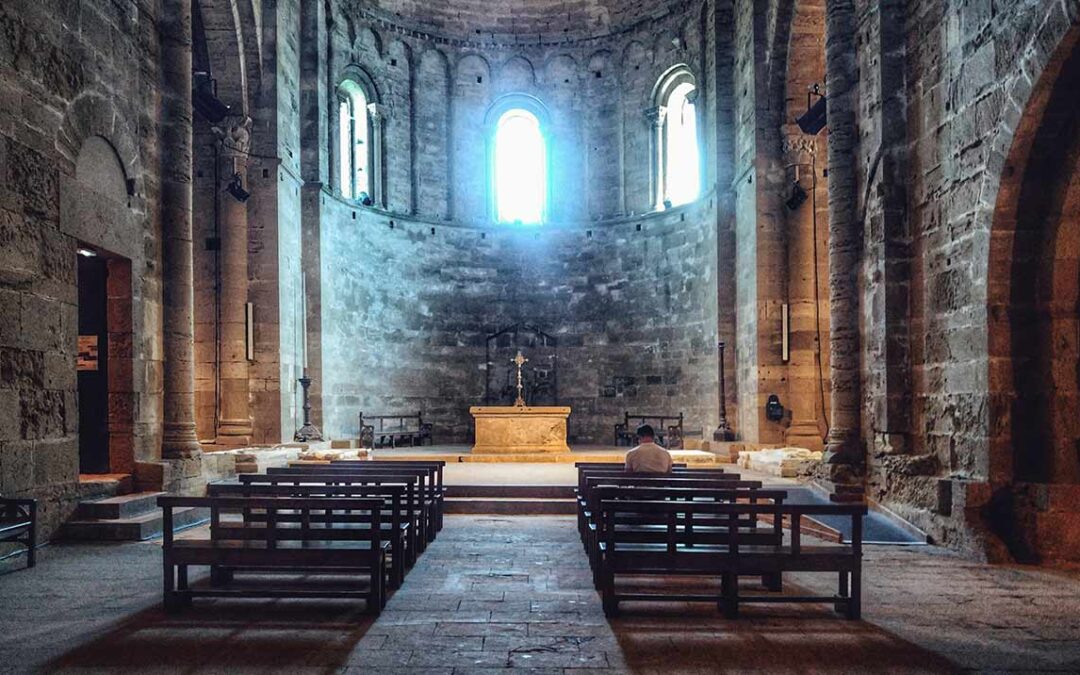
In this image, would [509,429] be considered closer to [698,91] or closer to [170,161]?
[170,161]

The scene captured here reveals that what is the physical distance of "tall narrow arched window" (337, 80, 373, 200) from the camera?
61.0 feet

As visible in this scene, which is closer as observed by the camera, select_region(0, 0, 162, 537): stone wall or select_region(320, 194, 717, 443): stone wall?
select_region(0, 0, 162, 537): stone wall

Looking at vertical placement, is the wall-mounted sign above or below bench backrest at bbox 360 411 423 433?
above

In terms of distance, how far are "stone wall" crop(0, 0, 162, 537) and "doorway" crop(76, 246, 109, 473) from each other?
669 millimetres

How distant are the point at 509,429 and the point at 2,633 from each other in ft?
34.5

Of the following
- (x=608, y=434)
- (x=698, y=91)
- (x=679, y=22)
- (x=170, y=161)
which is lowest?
(x=608, y=434)

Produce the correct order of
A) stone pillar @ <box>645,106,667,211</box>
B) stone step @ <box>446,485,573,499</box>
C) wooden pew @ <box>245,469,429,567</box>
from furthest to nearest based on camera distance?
stone pillar @ <box>645,106,667,211</box> < stone step @ <box>446,485,573,499</box> < wooden pew @ <box>245,469,429,567</box>

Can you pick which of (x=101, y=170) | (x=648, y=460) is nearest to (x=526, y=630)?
(x=648, y=460)

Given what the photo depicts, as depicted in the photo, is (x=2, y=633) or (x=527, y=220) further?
(x=527, y=220)

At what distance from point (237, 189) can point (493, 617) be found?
34.7 ft

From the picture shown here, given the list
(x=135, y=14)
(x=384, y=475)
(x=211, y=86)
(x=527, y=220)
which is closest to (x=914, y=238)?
(x=384, y=475)

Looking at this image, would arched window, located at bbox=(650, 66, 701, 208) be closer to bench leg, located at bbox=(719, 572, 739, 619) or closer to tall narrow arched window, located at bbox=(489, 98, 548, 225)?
tall narrow arched window, located at bbox=(489, 98, 548, 225)

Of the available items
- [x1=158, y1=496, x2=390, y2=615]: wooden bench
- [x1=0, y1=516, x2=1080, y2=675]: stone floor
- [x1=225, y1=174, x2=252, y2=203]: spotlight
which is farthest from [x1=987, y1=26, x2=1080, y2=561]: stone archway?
[x1=225, y1=174, x2=252, y2=203]: spotlight

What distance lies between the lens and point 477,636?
477 centimetres
